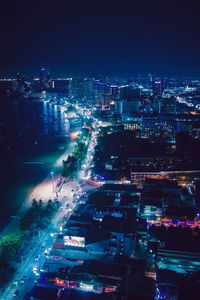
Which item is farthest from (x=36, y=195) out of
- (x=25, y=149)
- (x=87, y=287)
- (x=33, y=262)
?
(x=25, y=149)

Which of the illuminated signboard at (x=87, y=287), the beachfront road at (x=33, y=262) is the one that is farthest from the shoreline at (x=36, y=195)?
the illuminated signboard at (x=87, y=287)

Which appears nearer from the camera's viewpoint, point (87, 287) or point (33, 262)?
point (87, 287)

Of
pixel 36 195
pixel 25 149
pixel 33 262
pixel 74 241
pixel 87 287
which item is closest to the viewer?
pixel 87 287

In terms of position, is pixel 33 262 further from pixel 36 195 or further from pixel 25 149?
pixel 25 149

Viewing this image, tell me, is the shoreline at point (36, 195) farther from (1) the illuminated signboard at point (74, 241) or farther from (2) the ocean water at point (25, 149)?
(1) the illuminated signboard at point (74, 241)

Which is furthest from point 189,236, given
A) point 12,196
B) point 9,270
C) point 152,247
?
point 12,196

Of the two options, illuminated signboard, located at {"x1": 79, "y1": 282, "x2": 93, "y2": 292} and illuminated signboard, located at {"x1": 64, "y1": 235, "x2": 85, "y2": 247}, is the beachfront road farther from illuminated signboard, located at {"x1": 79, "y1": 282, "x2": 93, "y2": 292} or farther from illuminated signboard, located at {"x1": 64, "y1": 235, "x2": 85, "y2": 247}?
illuminated signboard, located at {"x1": 79, "y1": 282, "x2": 93, "y2": 292}

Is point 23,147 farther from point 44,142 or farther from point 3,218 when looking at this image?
point 3,218

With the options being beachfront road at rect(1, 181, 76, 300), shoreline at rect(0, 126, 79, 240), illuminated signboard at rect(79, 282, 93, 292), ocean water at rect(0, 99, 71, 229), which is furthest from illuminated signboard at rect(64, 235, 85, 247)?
ocean water at rect(0, 99, 71, 229)

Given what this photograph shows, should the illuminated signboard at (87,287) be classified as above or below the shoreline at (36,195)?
above
